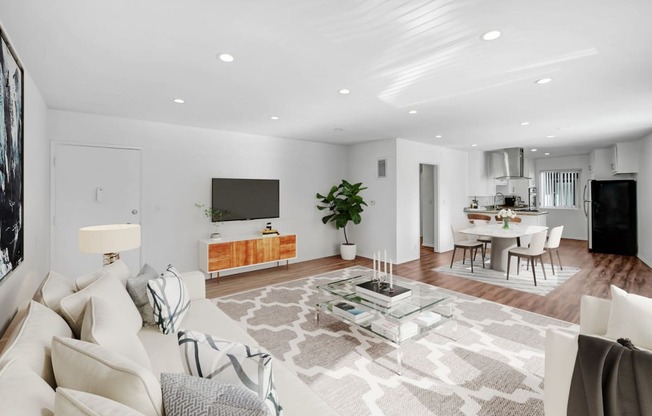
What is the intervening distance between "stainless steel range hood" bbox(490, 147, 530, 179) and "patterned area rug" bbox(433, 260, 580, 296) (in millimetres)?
2477

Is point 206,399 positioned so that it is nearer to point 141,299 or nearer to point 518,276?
point 141,299

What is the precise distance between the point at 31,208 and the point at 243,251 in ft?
8.84

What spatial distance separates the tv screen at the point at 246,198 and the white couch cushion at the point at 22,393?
424cm

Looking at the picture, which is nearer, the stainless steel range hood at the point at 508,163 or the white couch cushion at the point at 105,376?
the white couch cushion at the point at 105,376

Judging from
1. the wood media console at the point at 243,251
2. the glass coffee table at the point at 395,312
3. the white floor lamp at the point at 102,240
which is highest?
the white floor lamp at the point at 102,240

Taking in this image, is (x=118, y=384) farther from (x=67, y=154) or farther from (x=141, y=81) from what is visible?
A: (x=67, y=154)

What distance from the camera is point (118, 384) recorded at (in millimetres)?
931

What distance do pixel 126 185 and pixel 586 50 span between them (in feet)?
16.8

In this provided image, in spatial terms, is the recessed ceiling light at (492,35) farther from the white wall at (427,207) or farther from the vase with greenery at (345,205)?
the white wall at (427,207)

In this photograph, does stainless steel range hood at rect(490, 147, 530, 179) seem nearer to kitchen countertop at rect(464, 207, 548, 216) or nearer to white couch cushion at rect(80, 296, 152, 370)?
kitchen countertop at rect(464, 207, 548, 216)

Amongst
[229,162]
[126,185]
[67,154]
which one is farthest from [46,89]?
[229,162]

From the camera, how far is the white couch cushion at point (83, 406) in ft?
2.48

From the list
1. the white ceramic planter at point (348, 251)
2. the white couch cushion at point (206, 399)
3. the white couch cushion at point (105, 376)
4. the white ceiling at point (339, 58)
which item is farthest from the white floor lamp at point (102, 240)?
the white ceramic planter at point (348, 251)

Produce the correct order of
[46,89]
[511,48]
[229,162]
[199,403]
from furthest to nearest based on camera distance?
[229,162] < [46,89] < [511,48] < [199,403]
